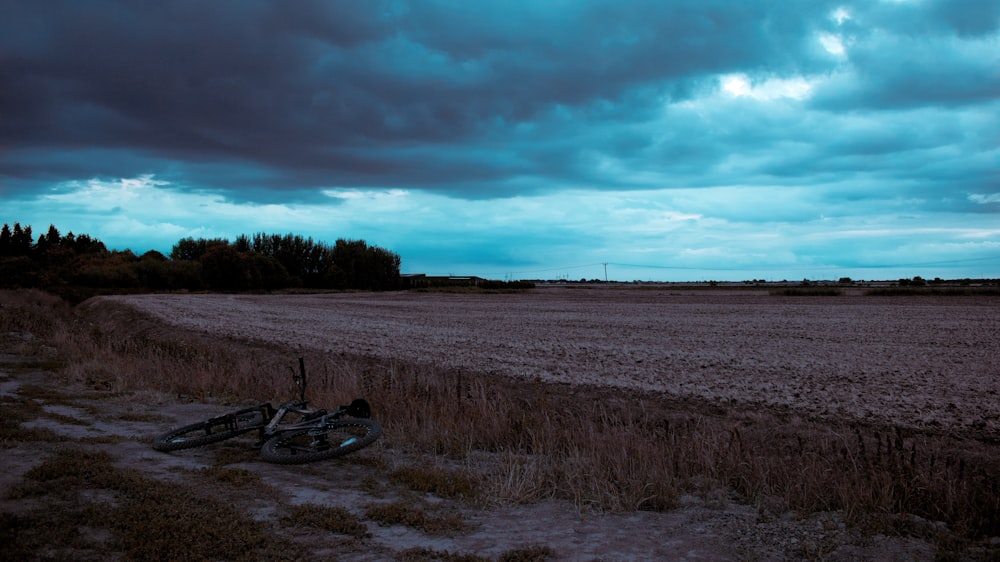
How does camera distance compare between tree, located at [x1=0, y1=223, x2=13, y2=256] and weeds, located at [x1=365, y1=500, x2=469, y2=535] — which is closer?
weeds, located at [x1=365, y1=500, x2=469, y2=535]

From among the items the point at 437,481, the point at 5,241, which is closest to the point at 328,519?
the point at 437,481

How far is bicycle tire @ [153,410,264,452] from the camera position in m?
9.38

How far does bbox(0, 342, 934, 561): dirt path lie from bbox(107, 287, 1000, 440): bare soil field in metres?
8.14

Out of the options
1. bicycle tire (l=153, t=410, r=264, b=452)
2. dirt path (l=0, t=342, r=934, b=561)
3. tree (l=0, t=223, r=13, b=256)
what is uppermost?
tree (l=0, t=223, r=13, b=256)

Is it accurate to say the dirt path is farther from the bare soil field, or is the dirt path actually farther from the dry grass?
the bare soil field

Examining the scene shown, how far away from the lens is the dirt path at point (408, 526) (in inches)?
230

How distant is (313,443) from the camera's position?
9.18 m

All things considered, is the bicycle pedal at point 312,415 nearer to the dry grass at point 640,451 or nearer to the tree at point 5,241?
the dry grass at point 640,451

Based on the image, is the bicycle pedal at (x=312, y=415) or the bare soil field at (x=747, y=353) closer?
the bicycle pedal at (x=312, y=415)

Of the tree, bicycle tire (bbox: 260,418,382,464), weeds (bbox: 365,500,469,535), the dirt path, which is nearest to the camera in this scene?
the dirt path

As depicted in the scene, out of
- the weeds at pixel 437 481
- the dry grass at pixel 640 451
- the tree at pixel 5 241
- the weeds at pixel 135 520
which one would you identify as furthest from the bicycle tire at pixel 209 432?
the tree at pixel 5 241

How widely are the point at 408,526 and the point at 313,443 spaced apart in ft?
10.3

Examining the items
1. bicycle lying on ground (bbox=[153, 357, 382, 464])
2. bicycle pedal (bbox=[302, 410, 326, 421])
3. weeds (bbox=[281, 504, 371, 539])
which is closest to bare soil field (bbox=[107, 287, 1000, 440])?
bicycle lying on ground (bbox=[153, 357, 382, 464])

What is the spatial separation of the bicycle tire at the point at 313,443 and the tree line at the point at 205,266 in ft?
317
